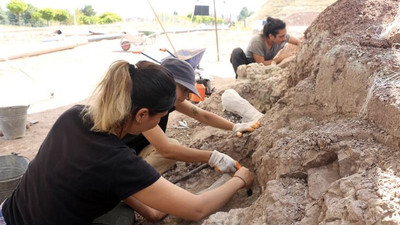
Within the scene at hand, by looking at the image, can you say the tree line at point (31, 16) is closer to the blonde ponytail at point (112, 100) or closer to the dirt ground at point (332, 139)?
the dirt ground at point (332, 139)

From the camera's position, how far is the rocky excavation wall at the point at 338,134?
1.28 m

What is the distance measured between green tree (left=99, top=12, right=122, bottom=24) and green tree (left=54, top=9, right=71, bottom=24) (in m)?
3.75

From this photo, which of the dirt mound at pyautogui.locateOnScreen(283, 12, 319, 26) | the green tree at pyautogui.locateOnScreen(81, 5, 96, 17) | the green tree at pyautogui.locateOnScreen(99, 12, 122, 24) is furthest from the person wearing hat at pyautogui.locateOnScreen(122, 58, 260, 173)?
the green tree at pyautogui.locateOnScreen(81, 5, 96, 17)

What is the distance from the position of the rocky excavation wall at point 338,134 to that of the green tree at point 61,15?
2592 centimetres

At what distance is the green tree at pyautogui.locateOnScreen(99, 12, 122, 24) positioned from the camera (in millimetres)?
29344

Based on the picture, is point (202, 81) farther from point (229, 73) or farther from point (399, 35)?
point (399, 35)

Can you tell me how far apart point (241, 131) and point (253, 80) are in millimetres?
1620

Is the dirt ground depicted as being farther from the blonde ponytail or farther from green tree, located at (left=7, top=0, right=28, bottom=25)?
green tree, located at (left=7, top=0, right=28, bottom=25)

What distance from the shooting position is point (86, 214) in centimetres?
165

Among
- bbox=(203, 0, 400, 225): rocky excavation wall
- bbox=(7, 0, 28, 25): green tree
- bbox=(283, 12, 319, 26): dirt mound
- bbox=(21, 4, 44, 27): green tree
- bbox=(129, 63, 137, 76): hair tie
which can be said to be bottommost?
bbox=(203, 0, 400, 225): rocky excavation wall

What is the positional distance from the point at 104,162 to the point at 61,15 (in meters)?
26.7

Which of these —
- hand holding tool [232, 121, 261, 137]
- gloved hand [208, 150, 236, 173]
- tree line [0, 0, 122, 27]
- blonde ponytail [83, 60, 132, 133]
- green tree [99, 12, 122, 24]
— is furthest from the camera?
green tree [99, 12, 122, 24]

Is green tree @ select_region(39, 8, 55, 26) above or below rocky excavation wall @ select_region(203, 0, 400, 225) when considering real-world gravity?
above

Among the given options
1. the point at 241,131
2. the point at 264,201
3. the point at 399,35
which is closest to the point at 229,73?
the point at 241,131
